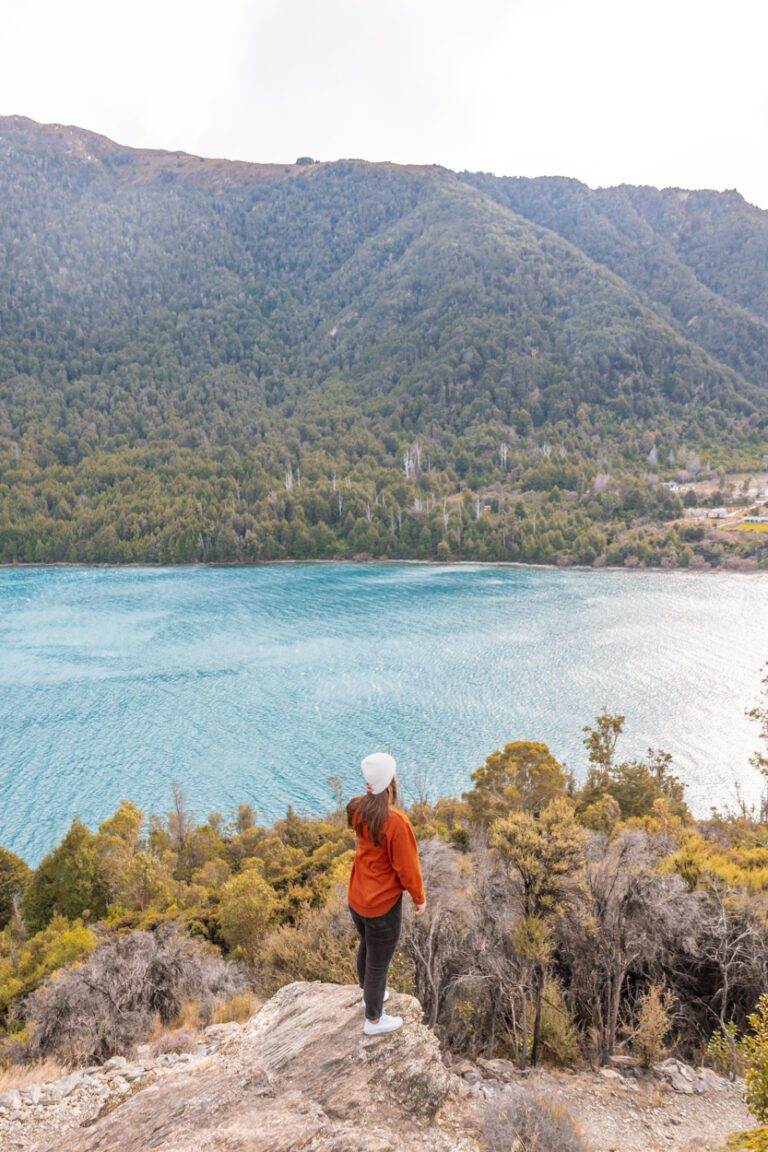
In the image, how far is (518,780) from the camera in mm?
36656

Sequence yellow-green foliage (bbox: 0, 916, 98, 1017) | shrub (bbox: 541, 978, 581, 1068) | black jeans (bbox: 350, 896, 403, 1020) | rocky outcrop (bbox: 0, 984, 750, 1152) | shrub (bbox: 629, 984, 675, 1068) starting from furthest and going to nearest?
yellow-green foliage (bbox: 0, 916, 98, 1017), shrub (bbox: 541, 978, 581, 1068), shrub (bbox: 629, 984, 675, 1068), black jeans (bbox: 350, 896, 403, 1020), rocky outcrop (bbox: 0, 984, 750, 1152)

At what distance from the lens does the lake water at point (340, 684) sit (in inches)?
2083

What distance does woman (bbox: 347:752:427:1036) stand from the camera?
6.43 metres

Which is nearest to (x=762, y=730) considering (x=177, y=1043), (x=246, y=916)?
(x=246, y=916)

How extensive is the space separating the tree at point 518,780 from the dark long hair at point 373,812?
30.1m

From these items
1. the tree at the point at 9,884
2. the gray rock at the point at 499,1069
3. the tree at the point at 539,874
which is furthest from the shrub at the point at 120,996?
the tree at the point at 9,884

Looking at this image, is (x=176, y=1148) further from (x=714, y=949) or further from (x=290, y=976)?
(x=714, y=949)

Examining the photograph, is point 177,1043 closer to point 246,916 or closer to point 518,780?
point 246,916

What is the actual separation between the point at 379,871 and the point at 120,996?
38.1 ft

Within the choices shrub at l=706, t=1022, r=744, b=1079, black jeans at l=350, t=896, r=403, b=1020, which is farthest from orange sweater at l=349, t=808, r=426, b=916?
shrub at l=706, t=1022, r=744, b=1079

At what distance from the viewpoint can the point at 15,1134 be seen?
308 inches

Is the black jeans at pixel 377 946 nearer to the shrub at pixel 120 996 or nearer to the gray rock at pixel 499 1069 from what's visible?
the gray rock at pixel 499 1069

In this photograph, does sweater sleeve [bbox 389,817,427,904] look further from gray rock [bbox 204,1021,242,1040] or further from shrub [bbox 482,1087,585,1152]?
gray rock [bbox 204,1021,242,1040]

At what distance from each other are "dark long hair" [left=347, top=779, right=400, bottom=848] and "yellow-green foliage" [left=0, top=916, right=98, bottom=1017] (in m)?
17.2
